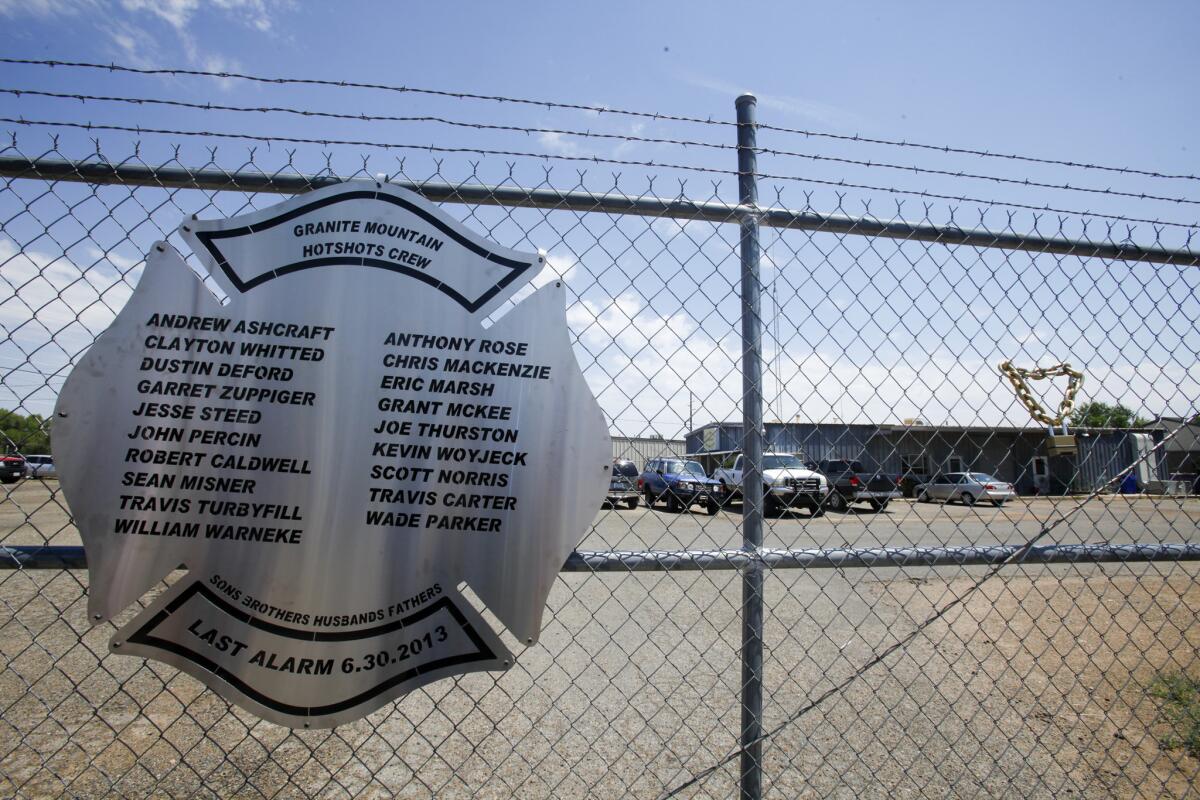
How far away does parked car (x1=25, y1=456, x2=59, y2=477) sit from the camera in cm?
184

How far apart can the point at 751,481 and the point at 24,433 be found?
230 cm

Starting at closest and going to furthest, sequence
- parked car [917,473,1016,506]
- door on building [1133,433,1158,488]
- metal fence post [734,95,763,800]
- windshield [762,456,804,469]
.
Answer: metal fence post [734,95,763,800] → door on building [1133,433,1158,488] → parked car [917,473,1016,506] → windshield [762,456,804,469]

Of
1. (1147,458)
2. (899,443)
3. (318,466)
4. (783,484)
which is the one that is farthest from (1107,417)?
(783,484)

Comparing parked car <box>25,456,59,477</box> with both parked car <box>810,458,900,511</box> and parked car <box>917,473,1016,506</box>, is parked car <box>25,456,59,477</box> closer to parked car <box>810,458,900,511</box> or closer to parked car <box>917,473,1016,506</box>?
parked car <box>810,458,900,511</box>

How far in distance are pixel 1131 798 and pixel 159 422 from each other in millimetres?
4135

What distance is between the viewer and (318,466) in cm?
176

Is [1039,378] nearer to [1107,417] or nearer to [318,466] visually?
[1107,417]

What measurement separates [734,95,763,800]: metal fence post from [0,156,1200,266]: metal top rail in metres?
0.15

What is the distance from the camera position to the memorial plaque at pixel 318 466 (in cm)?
174

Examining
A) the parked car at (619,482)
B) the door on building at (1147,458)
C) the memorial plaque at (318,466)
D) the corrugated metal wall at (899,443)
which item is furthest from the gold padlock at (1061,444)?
the memorial plaque at (318,466)

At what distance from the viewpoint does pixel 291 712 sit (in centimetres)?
174

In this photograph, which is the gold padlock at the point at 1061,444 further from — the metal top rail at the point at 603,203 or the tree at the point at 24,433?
the tree at the point at 24,433

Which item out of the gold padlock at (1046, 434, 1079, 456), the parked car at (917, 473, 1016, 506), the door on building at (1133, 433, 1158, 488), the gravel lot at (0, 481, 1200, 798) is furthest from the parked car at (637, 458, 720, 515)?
the door on building at (1133, 433, 1158, 488)

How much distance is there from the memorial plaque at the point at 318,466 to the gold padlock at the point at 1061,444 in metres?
1.97
